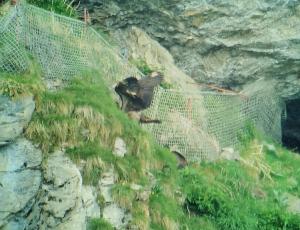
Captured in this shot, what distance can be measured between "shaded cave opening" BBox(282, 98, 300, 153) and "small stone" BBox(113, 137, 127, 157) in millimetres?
7065

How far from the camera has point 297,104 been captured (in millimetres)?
18203

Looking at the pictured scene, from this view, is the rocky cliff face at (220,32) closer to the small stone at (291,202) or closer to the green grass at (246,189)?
the green grass at (246,189)

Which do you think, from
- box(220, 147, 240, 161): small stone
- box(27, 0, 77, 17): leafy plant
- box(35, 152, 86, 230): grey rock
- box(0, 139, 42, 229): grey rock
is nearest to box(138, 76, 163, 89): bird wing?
box(220, 147, 240, 161): small stone

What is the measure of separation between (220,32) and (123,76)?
10.1 ft

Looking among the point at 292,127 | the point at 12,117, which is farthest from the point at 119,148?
the point at 292,127

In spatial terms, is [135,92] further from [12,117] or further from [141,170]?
[12,117]

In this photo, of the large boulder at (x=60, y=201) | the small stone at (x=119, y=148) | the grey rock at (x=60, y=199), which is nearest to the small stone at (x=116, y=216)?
the large boulder at (x=60, y=201)

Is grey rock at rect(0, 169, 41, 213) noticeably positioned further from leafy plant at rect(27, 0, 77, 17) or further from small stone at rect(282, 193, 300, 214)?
small stone at rect(282, 193, 300, 214)

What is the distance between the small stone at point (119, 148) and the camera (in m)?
11.9

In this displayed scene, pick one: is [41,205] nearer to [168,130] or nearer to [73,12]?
[168,130]

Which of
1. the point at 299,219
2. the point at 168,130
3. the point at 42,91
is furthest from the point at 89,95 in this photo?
the point at 299,219

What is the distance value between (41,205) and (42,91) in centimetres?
195

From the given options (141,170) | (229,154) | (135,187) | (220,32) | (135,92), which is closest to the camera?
(135,187)

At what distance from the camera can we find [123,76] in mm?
13828
